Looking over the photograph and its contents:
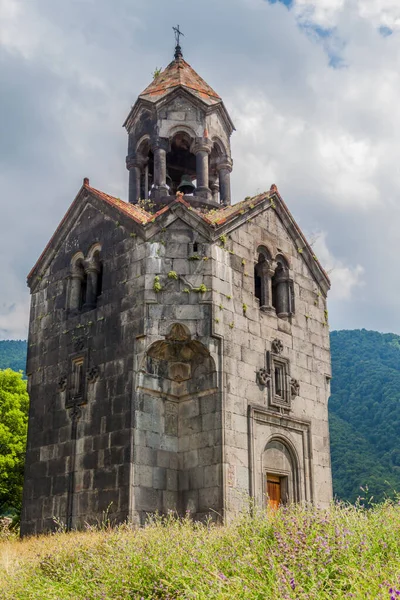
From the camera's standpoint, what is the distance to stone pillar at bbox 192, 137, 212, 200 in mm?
16922

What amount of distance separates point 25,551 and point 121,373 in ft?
11.9

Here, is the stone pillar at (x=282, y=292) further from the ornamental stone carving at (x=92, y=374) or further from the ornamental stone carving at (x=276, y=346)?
the ornamental stone carving at (x=92, y=374)

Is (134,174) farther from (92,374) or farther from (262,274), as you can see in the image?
(92,374)

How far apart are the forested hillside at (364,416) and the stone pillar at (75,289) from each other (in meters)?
16.4

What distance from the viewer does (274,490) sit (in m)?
14.6

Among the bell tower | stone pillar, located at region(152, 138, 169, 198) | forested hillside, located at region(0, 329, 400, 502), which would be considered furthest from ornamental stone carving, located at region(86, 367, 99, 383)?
forested hillside, located at region(0, 329, 400, 502)

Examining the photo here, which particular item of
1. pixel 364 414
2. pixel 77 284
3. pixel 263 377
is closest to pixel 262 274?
pixel 263 377

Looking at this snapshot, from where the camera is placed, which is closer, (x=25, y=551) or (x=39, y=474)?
(x=25, y=551)

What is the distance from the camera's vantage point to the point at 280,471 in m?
14.6

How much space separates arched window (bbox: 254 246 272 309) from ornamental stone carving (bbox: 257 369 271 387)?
5.94ft

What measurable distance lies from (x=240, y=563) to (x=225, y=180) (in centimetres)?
1226

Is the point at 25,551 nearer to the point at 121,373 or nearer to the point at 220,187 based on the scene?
the point at 121,373

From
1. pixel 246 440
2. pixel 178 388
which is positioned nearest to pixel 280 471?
pixel 246 440

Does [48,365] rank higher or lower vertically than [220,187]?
lower
